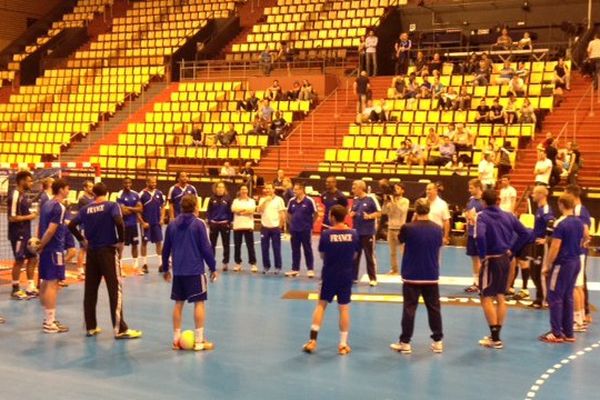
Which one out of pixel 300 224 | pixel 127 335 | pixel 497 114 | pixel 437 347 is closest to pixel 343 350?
pixel 437 347

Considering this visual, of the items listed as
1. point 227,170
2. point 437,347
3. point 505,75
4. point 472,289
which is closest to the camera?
point 437,347

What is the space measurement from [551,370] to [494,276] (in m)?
1.25

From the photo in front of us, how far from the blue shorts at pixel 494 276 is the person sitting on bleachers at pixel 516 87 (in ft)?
49.4

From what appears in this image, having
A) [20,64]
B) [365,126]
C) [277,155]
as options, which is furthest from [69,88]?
[365,126]

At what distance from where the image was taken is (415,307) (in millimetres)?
8344

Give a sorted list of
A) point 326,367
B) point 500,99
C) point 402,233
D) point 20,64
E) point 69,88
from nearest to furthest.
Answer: point 326,367 → point 402,233 → point 500,99 → point 69,88 → point 20,64

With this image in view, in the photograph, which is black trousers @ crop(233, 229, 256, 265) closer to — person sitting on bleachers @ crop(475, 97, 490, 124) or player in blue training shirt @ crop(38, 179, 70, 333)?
player in blue training shirt @ crop(38, 179, 70, 333)

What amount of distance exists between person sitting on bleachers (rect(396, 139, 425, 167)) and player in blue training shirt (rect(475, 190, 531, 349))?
11921mm

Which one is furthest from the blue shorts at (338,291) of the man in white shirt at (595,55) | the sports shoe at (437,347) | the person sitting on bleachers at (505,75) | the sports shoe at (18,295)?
the person sitting on bleachers at (505,75)

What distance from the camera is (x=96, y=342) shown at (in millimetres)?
8703

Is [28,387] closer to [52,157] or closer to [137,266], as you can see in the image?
[137,266]

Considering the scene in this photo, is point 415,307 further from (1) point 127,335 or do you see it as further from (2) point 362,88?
(2) point 362,88

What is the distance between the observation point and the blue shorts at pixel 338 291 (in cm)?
834

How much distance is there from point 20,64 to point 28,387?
105 feet
